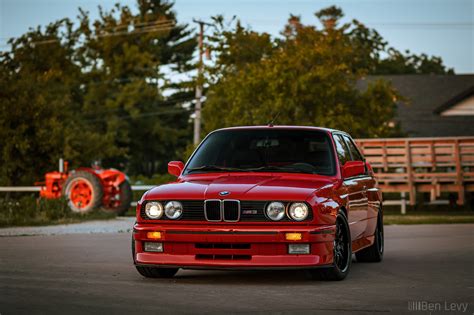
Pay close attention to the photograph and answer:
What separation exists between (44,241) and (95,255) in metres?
3.30

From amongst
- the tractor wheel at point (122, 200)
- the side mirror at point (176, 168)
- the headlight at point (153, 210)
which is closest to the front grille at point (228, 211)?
the headlight at point (153, 210)

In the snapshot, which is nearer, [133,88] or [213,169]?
[213,169]

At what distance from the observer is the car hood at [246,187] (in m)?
10.5

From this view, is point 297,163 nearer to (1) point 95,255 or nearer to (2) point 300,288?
(2) point 300,288

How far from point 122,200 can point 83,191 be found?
3.90 ft

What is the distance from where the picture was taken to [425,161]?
3136cm

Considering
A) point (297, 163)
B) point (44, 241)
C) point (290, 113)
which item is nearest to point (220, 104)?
point (290, 113)

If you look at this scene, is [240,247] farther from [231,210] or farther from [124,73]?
[124,73]

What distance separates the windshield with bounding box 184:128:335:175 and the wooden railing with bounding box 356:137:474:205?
1882 centimetres

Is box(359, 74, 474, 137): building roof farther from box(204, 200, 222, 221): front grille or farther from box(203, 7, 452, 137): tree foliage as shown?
box(204, 200, 222, 221): front grille

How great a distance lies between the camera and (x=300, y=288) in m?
10.3

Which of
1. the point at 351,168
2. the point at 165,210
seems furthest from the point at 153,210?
the point at 351,168

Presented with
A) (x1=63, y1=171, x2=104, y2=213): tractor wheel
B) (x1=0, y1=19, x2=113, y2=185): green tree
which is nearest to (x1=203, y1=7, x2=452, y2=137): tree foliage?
(x1=0, y1=19, x2=113, y2=185): green tree

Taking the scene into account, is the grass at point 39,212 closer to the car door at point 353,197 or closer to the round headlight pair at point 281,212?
the car door at point 353,197
